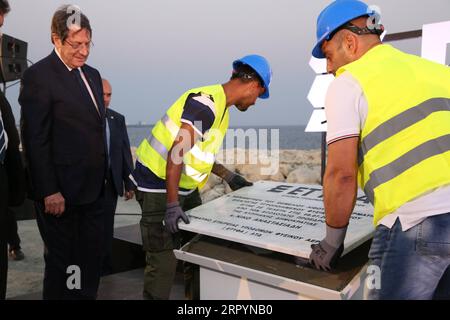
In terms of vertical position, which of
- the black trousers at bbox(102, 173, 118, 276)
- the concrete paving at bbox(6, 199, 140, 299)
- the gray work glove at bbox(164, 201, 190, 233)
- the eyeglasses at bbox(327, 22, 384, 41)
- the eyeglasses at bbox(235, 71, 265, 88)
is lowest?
the concrete paving at bbox(6, 199, 140, 299)

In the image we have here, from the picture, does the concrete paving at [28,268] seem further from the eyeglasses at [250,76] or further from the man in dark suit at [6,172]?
the eyeglasses at [250,76]

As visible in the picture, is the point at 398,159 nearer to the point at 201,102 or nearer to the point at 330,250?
the point at 330,250

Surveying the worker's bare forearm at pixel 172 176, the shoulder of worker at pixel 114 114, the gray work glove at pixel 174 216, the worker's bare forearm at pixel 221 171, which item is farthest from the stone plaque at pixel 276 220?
the shoulder of worker at pixel 114 114

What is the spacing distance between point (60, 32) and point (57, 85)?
0.30 m

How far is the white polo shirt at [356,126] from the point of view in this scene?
114cm

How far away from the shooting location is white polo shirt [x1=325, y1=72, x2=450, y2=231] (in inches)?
44.9

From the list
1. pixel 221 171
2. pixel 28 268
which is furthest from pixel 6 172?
pixel 28 268

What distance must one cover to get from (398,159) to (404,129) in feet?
0.32

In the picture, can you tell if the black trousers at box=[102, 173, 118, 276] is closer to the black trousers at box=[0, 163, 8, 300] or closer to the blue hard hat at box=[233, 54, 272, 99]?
the black trousers at box=[0, 163, 8, 300]

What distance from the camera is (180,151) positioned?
74.4 inches

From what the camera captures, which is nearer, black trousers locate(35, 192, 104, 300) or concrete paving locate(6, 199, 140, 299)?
black trousers locate(35, 192, 104, 300)

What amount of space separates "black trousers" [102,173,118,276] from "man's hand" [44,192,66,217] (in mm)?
354

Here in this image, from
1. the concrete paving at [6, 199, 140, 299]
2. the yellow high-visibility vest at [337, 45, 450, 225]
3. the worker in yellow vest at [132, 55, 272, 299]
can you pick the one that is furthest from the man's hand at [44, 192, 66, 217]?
the yellow high-visibility vest at [337, 45, 450, 225]
